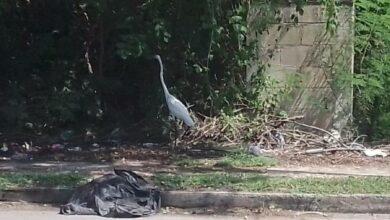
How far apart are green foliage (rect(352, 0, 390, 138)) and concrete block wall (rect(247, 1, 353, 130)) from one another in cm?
17

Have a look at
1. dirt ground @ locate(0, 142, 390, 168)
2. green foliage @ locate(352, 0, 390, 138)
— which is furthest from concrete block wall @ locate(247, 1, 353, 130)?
dirt ground @ locate(0, 142, 390, 168)

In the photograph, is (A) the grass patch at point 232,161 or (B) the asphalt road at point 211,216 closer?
(B) the asphalt road at point 211,216

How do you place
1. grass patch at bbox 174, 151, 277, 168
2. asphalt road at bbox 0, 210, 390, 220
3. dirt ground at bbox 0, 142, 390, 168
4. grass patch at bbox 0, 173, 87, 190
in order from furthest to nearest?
dirt ground at bbox 0, 142, 390, 168
grass patch at bbox 174, 151, 277, 168
grass patch at bbox 0, 173, 87, 190
asphalt road at bbox 0, 210, 390, 220

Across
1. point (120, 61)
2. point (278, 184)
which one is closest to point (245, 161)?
point (278, 184)

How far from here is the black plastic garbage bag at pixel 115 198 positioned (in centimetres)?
721

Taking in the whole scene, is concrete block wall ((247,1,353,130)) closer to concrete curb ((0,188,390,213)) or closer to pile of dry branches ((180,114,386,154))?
pile of dry branches ((180,114,386,154))

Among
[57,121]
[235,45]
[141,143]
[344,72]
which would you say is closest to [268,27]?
[235,45]

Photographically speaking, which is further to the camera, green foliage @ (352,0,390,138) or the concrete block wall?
the concrete block wall

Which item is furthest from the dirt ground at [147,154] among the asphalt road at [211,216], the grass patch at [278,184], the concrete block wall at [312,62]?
the asphalt road at [211,216]

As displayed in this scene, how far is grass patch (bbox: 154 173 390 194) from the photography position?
25.0ft

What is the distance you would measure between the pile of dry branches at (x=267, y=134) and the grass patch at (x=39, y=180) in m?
2.70

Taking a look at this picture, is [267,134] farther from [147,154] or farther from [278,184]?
[278,184]

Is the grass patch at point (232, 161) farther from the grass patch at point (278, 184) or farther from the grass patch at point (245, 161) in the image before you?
the grass patch at point (278, 184)

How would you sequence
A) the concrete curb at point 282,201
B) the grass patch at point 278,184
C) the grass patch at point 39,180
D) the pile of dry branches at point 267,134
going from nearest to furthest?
the concrete curb at point 282,201 < the grass patch at point 278,184 < the grass patch at point 39,180 < the pile of dry branches at point 267,134
